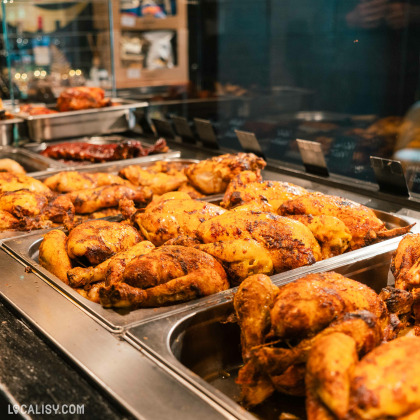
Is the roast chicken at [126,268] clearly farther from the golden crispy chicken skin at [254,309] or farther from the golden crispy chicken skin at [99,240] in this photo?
the golden crispy chicken skin at [254,309]

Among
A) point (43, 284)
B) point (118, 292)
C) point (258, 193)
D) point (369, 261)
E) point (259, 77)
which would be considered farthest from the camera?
point (259, 77)

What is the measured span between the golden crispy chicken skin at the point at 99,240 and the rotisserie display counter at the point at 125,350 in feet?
0.52

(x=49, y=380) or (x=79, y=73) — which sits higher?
(x=79, y=73)

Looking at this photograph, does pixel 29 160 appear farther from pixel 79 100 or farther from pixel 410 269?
pixel 410 269

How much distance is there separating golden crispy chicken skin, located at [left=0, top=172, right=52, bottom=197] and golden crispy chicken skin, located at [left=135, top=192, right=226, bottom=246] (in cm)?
74

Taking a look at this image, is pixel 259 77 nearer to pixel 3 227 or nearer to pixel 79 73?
pixel 79 73

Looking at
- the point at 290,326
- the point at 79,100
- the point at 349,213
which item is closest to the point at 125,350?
the point at 290,326

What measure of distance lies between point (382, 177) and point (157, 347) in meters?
1.72

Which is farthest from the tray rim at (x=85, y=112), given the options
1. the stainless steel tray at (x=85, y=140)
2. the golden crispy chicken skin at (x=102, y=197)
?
the golden crispy chicken skin at (x=102, y=197)

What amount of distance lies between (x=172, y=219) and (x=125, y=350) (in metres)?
0.78

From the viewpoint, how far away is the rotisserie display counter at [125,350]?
1.24 meters

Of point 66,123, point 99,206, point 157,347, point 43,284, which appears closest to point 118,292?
point 157,347

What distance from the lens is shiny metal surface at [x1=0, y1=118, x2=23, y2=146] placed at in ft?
13.0

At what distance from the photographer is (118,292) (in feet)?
5.22
